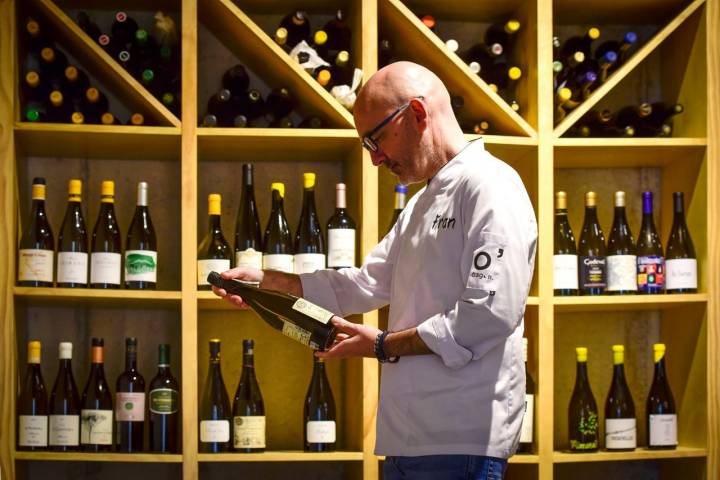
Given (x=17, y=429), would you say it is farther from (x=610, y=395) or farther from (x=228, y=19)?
(x=610, y=395)

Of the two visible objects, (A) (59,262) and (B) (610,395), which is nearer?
(A) (59,262)

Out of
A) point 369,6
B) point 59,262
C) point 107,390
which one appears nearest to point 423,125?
point 369,6

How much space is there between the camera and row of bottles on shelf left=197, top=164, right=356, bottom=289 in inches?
104

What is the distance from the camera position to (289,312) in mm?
2064

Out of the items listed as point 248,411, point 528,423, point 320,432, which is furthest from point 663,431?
point 248,411

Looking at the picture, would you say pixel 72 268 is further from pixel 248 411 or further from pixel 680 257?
pixel 680 257

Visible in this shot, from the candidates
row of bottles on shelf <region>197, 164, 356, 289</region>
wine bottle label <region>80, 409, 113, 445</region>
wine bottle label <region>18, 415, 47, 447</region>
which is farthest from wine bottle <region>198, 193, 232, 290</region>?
wine bottle label <region>18, 415, 47, 447</region>

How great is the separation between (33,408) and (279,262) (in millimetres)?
811

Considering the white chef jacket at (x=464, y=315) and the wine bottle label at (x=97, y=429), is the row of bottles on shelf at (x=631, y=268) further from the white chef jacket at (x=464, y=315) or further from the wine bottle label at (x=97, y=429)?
the wine bottle label at (x=97, y=429)

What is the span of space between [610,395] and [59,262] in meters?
1.66

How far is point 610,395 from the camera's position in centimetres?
296

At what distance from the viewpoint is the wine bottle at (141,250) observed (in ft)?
8.57

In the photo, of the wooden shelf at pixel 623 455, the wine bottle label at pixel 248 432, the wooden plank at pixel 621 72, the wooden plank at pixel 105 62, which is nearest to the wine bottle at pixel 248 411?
the wine bottle label at pixel 248 432

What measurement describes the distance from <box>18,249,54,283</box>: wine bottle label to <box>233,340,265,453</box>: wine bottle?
1.88 feet
